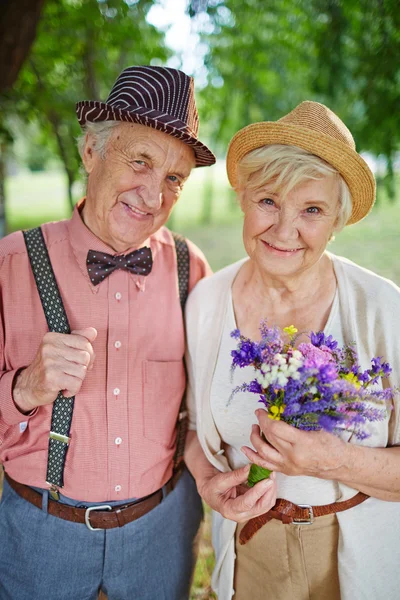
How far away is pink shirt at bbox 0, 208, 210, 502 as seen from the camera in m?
2.20

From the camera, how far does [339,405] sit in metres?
1.55

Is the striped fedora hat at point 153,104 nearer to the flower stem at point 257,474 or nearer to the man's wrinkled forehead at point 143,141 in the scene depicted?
the man's wrinkled forehead at point 143,141

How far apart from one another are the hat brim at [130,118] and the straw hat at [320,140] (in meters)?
0.22

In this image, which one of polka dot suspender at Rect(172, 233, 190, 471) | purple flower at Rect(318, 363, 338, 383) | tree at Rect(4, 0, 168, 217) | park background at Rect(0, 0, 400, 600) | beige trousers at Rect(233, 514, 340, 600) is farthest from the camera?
tree at Rect(4, 0, 168, 217)

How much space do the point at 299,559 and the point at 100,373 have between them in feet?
3.95

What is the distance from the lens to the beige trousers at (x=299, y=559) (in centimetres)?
215

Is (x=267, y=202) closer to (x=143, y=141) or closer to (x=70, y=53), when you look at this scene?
(x=143, y=141)

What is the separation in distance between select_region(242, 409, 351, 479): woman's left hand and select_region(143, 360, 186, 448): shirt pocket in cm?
57

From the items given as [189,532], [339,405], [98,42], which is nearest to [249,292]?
[339,405]

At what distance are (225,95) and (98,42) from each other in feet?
Answer: 5.60

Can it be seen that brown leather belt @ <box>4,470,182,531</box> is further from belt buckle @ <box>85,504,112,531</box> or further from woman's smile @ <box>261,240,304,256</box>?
woman's smile @ <box>261,240,304,256</box>

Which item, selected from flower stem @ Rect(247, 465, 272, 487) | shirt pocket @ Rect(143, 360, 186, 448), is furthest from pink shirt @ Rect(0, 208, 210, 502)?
flower stem @ Rect(247, 465, 272, 487)

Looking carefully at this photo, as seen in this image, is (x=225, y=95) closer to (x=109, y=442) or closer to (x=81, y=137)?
(x=81, y=137)

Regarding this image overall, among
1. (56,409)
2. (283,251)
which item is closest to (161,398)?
(56,409)
